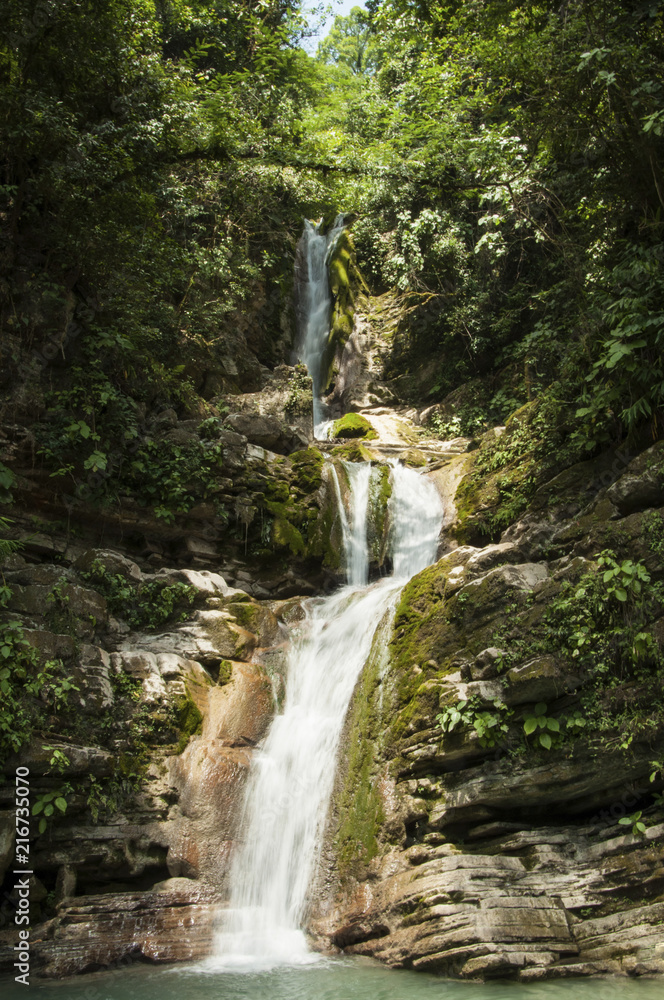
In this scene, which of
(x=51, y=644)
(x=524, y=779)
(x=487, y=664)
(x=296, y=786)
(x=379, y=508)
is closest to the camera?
(x=524, y=779)

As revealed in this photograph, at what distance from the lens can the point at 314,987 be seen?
5.27 m

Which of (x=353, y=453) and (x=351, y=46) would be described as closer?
(x=353, y=453)

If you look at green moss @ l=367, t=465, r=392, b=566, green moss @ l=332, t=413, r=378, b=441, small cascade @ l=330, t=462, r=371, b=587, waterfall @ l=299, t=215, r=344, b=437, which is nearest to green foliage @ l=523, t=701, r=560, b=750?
small cascade @ l=330, t=462, r=371, b=587

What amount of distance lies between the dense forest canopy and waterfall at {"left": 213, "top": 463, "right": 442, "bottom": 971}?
388 centimetres

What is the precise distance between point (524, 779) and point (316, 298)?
672 inches

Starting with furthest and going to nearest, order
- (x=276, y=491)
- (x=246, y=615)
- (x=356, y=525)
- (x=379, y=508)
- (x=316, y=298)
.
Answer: (x=316, y=298) < (x=379, y=508) < (x=356, y=525) < (x=276, y=491) < (x=246, y=615)

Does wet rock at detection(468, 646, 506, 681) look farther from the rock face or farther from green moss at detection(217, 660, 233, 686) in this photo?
green moss at detection(217, 660, 233, 686)

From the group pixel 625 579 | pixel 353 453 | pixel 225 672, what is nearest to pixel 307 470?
pixel 353 453

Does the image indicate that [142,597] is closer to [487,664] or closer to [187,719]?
[187,719]

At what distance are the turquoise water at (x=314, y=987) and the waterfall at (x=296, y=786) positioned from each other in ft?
1.42

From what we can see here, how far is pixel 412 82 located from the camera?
15188 millimetres

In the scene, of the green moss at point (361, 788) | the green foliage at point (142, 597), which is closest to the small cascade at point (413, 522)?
the green moss at point (361, 788)

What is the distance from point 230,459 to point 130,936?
22.4 feet

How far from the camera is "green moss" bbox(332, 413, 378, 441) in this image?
1570 cm
